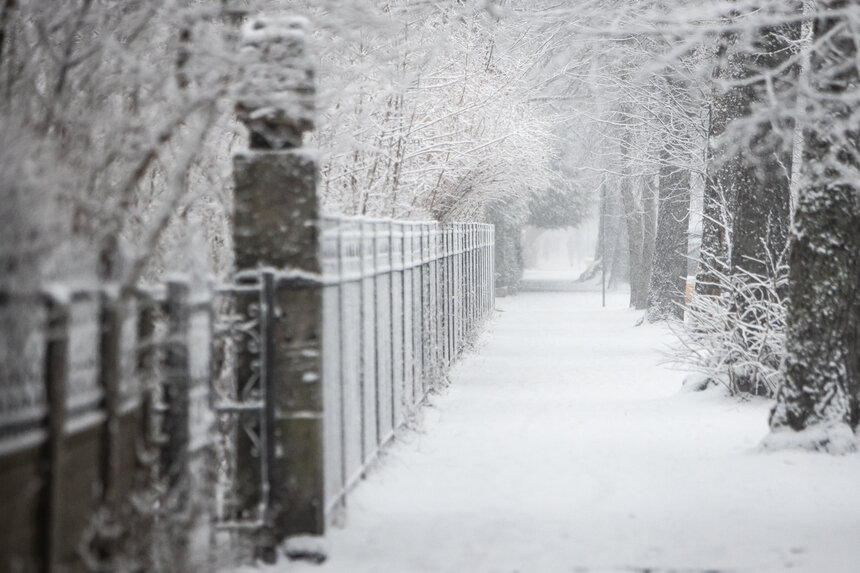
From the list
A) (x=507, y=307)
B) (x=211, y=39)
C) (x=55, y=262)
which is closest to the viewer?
(x=55, y=262)

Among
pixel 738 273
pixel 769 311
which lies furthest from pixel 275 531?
pixel 738 273

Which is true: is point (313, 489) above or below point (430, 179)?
below

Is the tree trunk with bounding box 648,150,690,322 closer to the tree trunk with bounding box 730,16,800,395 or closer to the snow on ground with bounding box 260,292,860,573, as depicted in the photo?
the snow on ground with bounding box 260,292,860,573

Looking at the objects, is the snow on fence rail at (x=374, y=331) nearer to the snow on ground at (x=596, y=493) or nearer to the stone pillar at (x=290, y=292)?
the stone pillar at (x=290, y=292)

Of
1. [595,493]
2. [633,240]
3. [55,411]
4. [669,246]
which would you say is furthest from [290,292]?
[633,240]

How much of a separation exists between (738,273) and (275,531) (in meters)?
7.75

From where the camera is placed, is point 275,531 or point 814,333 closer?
point 275,531

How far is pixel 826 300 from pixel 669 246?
17634 mm

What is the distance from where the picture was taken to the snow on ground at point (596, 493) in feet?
20.8

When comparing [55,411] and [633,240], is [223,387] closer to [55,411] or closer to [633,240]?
[55,411]

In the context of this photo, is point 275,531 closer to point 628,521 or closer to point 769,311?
point 628,521

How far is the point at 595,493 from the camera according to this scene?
26.4 ft

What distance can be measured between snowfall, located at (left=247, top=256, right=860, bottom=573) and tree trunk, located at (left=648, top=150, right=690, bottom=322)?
1210cm

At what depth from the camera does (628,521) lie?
7.16 metres
